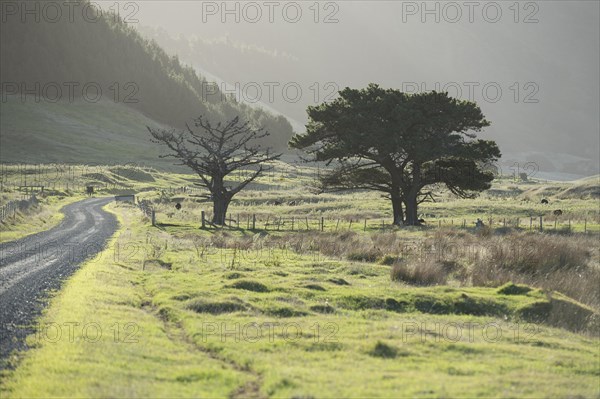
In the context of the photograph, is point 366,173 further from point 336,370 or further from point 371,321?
point 336,370

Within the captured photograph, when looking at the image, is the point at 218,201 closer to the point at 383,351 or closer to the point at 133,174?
the point at 383,351

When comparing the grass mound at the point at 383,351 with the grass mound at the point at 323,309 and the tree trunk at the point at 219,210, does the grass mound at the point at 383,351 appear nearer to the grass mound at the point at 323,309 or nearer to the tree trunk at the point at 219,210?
the grass mound at the point at 323,309

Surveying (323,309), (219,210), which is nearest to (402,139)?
(219,210)

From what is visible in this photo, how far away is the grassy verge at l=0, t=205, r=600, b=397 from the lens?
10.5 meters

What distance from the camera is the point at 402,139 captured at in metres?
48.2

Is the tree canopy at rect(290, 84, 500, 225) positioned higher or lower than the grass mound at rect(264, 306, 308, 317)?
higher

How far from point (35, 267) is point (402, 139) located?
3125 centimetres

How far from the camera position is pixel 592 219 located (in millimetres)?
54188

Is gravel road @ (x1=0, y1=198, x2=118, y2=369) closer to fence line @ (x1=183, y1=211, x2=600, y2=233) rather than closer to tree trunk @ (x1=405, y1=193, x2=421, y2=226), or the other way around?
fence line @ (x1=183, y1=211, x2=600, y2=233)

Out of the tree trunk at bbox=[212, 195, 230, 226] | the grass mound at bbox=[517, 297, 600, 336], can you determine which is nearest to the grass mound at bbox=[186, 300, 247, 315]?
A: the grass mound at bbox=[517, 297, 600, 336]

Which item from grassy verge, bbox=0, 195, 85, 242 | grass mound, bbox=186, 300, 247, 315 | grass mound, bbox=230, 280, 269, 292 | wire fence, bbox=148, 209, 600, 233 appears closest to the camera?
grass mound, bbox=186, 300, 247, 315

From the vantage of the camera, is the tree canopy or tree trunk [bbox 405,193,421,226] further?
tree trunk [bbox 405,193,421,226]

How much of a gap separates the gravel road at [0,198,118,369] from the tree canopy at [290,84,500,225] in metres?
18.8

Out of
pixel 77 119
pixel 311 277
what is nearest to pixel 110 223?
pixel 311 277
